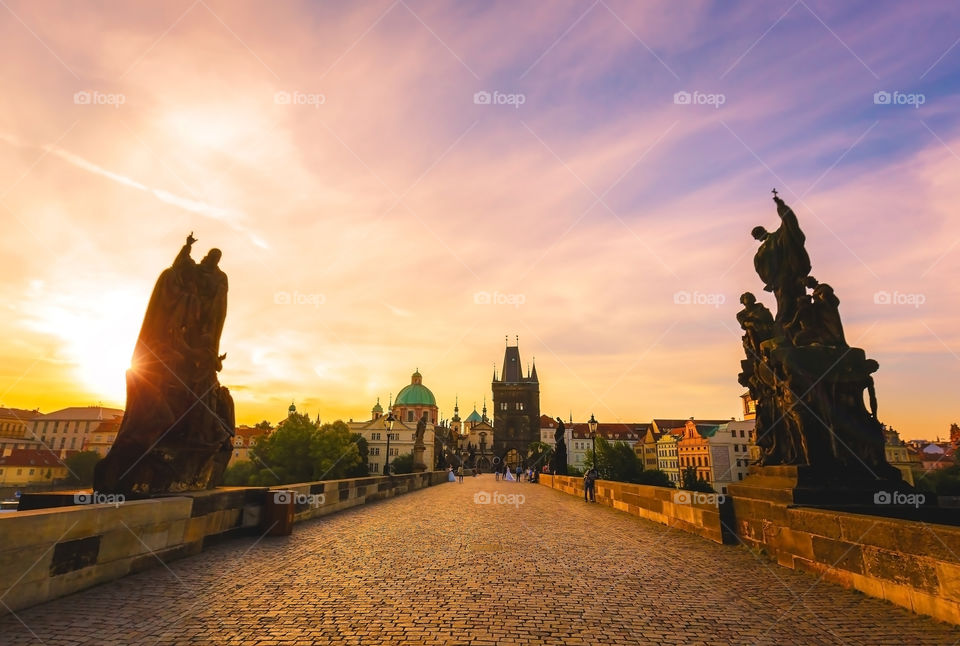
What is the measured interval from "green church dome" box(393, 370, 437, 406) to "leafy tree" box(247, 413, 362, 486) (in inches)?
1888

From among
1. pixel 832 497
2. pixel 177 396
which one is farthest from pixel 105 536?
pixel 832 497

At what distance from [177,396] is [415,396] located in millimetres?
116064

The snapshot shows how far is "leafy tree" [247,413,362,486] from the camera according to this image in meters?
66.8

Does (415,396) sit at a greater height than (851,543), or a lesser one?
greater

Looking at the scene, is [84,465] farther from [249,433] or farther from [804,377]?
[804,377]

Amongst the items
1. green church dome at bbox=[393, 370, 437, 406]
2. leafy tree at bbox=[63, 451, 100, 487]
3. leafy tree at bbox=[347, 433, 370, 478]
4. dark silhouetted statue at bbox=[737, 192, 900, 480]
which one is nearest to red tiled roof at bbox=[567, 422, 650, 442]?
green church dome at bbox=[393, 370, 437, 406]

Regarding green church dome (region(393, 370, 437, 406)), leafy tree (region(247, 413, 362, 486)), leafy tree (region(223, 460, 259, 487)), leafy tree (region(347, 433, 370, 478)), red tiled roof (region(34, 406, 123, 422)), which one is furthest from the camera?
green church dome (region(393, 370, 437, 406))

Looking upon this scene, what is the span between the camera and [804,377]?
714 cm

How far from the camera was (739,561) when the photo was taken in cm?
671

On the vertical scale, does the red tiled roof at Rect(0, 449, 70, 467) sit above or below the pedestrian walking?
below

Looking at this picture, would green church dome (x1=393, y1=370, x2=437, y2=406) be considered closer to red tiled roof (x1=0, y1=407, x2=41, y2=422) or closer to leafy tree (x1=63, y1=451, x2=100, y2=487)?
leafy tree (x1=63, y1=451, x2=100, y2=487)

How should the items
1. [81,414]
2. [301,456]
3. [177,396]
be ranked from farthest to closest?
[81,414], [301,456], [177,396]

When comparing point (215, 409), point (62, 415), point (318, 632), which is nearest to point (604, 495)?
point (215, 409)

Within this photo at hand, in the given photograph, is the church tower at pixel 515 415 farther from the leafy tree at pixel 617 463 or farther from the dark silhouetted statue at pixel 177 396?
the dark silhouetted statue at pixel 177 396
